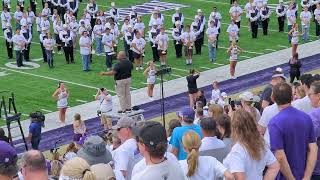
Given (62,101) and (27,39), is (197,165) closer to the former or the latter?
(62,101)

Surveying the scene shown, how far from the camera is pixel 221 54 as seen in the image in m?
27.5

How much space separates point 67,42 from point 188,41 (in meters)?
3.71

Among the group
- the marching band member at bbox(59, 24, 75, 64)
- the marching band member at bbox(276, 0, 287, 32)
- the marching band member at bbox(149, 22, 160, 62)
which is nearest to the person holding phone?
the marching band member at bbox(59, 24, 75, 64)

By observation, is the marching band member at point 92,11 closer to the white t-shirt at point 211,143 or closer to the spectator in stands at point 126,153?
the spectator in stands at point 126,153

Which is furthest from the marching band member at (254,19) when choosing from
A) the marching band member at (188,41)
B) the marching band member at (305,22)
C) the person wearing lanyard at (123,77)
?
the person wearing lanyard at (123,77)

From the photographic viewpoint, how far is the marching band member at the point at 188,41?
2609 cm

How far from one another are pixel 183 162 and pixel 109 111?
12738mm

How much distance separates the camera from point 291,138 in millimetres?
7559

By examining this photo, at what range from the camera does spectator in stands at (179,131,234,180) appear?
7.35m

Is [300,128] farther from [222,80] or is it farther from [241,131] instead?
[222,80]

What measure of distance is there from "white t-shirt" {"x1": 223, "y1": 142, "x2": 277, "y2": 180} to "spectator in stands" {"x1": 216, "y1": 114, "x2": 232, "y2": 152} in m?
1.26

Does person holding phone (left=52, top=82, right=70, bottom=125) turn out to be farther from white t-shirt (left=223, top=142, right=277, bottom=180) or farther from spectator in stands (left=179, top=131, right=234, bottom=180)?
white t-shirt (left=223, top=142, right=277, bottom=180)

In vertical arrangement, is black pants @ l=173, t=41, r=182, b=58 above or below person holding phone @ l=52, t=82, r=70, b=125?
above

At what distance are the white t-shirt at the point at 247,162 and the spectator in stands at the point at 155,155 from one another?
1.00 m
